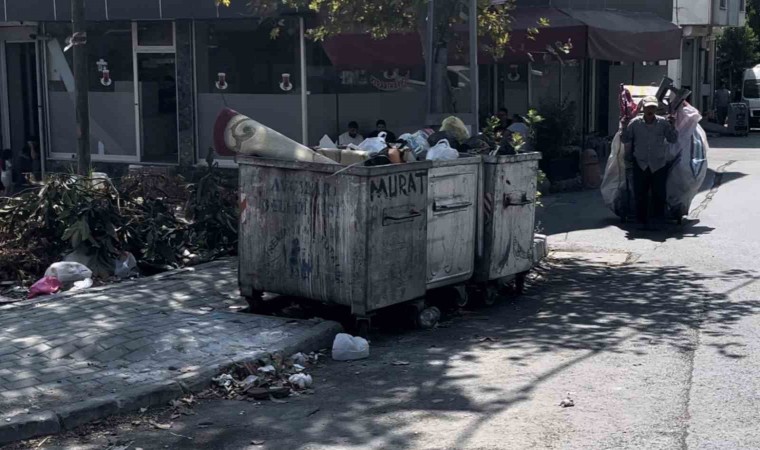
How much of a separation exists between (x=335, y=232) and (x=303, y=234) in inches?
15.2

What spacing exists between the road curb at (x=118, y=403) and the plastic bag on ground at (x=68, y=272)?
3.02m

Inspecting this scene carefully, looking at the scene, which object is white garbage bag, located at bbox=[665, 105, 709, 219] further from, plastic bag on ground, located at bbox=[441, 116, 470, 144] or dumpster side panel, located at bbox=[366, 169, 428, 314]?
dumpster side panel, located at bbox=[366, 169, 428, 314]

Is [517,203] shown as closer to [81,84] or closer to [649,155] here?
[649,155]

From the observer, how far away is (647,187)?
14.3 metres

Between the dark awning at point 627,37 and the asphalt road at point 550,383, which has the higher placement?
the dark awning at point 627,37

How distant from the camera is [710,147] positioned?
2902 cm

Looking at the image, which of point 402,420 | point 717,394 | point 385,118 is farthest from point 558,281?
point 385,118

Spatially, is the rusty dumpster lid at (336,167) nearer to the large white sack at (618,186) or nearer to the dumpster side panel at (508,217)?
the dumpster side panel at (508,217)

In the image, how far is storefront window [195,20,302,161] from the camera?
16438 mm

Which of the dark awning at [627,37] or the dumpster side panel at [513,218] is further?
the dark awning at [627,37]

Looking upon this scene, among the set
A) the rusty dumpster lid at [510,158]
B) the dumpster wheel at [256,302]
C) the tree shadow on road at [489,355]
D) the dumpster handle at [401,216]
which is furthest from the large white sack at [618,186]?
the dumpster wheel at [256,302]

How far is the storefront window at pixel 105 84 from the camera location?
58.8 ft

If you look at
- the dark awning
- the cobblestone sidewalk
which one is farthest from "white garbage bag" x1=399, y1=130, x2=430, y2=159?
the dark awning

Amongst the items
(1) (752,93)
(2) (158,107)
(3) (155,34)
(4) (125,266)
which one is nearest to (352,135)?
(2) (158,107)
